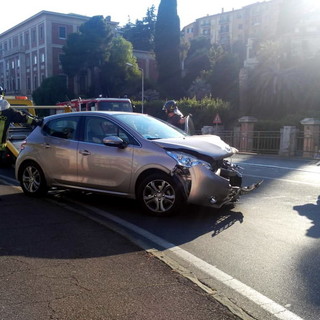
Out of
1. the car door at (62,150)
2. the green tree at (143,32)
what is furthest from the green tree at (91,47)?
the car door at (62,150)

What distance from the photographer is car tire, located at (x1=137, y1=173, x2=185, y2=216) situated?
591 cm

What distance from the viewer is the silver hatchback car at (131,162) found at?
5.88m

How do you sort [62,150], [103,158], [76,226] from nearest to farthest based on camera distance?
[76,226]
[103,158]
[62,150]

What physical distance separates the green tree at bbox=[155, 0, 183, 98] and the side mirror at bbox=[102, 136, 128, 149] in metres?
57.2

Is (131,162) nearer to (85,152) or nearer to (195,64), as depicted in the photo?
(85,152)

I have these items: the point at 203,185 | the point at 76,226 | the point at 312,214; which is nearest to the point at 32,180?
the point at 76,226

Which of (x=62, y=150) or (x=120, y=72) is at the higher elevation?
(x=120, y=72)

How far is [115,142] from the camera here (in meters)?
6.25

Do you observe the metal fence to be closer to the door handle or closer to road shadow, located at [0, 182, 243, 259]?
road shadow, located at [0, 182, 243, 259]

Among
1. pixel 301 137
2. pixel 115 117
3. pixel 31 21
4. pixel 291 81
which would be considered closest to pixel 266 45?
pixel 291 81

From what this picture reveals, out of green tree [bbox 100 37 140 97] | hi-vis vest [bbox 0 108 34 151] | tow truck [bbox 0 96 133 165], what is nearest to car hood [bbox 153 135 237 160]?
hi-vis vest [bbox 0 108 34 151]

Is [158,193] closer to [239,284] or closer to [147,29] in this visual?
[239,284]

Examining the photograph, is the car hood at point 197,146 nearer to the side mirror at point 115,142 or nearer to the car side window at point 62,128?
the side mirror at point 115,142

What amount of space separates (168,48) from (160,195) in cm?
5879
